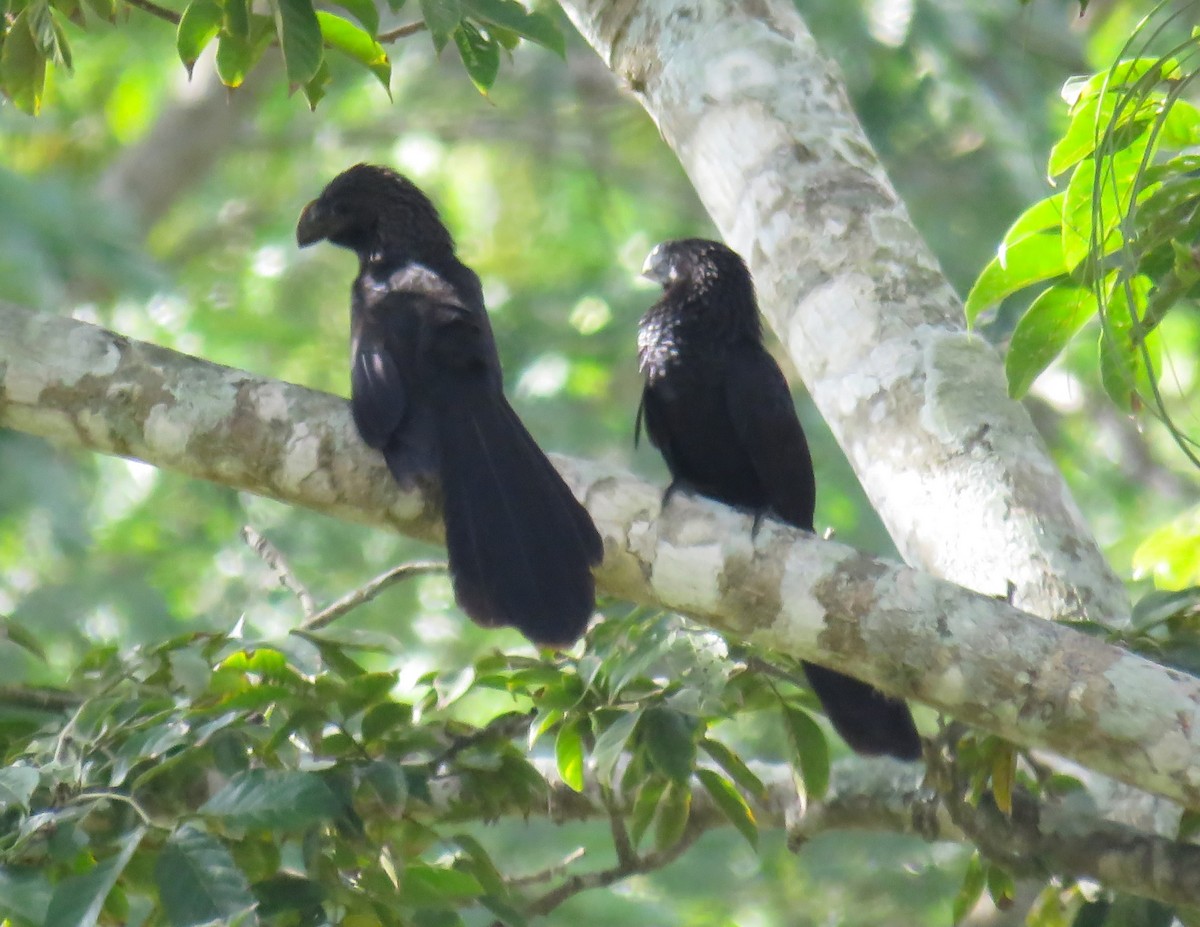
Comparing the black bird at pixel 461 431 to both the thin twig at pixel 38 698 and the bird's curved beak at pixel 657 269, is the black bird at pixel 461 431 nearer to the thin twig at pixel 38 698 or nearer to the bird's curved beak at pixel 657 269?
the bird's curved beak at pixel 657 269

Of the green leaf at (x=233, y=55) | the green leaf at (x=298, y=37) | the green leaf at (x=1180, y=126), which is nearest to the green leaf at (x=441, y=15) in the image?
the green leaf at (x=298, y=37)

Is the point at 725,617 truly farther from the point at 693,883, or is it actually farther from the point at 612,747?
the point at 693,883

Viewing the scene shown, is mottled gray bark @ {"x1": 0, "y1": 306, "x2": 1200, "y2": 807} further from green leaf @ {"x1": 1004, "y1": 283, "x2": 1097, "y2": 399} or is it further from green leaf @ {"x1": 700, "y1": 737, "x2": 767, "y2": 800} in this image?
green leaf @ {"x1": 1004, "y1": 283, "x2": 1097, "y2": 399}

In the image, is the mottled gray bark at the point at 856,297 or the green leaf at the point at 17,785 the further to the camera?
the mottled gray bark at the point at 856,297

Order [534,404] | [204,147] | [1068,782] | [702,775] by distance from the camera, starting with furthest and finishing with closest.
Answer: [204,147]
[534,404]
[1068,782]
[702,775]

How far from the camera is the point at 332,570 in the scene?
844 centimetres

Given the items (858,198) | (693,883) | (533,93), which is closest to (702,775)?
(858,198)

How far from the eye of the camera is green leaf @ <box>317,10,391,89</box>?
3.08 meters

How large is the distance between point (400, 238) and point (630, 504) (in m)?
1.65

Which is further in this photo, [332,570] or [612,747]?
[332,570]

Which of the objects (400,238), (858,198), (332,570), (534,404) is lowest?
(332,570)

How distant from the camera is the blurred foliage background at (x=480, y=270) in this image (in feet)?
20.7

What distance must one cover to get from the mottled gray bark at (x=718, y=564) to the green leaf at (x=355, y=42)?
689 mm

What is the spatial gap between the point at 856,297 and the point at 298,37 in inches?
54.6
